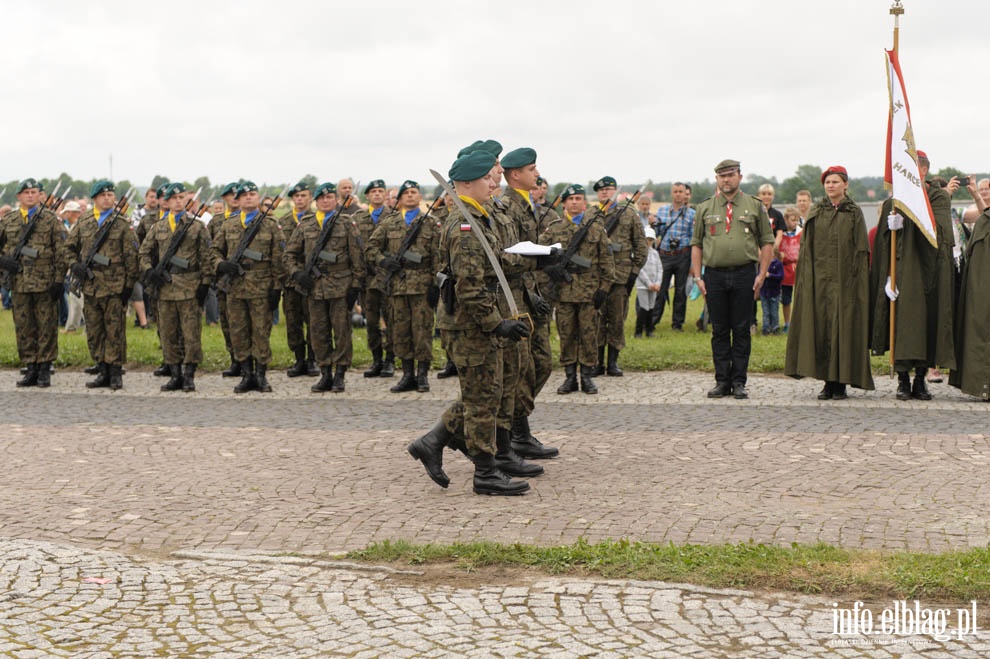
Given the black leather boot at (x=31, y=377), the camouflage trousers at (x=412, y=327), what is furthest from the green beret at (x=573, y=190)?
the black leather boot at (x=31, y=377)

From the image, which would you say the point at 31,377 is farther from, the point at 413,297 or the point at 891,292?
the point at 891,292

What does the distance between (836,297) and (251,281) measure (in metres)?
6.01

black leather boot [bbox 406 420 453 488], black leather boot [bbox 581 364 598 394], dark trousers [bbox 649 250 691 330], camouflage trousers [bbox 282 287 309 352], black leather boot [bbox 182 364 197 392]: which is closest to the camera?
black leather boot [bbox 406 420 453 488]

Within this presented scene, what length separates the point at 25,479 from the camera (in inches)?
330

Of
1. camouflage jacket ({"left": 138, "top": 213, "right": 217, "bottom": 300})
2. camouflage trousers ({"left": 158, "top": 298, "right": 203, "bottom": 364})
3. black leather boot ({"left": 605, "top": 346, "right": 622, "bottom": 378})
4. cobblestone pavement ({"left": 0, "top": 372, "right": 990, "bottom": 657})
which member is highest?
camouflage jacket ({"left": 138, "top": 213, "right": 217, "bottom": 300})

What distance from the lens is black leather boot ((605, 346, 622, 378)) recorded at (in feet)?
44.0

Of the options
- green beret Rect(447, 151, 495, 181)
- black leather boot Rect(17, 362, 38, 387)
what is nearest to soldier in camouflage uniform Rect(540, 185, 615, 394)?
green beret Rect(447, 151, 495, 181)

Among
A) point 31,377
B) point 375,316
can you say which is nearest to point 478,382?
point 375,316

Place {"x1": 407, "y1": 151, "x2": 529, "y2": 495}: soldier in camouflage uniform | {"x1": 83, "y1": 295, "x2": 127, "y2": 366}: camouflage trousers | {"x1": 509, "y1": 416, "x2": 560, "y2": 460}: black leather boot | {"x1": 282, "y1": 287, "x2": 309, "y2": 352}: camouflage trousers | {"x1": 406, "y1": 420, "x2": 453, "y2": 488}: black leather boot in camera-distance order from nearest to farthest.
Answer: {"x1": 407, "y1": 151, "x2": 529, "y2": 495}: soldier in camouflage uniform → {"x1": 406, "y1": 420, "x2": 453, "y2": 488}: black leather boot → {"x1": 509, "y1": 416, "x2": 560, "y2": 460}: black leather boot → {"x1": 83, "y1": 295, "x2": 127, "y2": 366}: camouflage trousers → {"x1": 282, "y1": 287, "x2": 309, "y2": 352}: camouflage trousers

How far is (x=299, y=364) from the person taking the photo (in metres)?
14.1

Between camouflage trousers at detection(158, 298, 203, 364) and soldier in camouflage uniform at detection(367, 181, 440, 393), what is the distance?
2084 mm

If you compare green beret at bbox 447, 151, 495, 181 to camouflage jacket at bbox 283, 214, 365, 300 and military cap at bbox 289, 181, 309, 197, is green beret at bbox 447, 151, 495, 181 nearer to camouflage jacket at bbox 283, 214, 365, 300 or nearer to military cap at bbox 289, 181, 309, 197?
camouflage jacket at bbox 283, 214, 365, 300

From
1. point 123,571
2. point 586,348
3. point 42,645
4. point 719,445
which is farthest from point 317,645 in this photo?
point 586,348

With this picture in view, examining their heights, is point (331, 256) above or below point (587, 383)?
above
